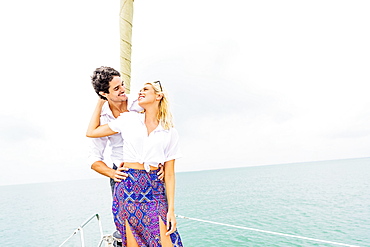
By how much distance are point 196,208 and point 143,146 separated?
35.3 m

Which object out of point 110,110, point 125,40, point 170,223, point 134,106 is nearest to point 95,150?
point 110,110

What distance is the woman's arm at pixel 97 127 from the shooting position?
1523mm

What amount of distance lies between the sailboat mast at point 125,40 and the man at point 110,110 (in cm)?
24

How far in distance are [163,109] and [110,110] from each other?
1.16ft

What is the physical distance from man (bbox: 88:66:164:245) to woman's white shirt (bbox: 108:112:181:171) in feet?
0.28

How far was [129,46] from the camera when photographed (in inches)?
71.6

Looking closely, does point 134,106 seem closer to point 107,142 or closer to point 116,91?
point 116,91

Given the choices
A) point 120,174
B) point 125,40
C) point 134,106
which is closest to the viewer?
point 120,174

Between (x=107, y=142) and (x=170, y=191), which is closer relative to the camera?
(x=170, y=191)

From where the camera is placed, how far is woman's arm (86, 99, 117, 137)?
1523 millimetres

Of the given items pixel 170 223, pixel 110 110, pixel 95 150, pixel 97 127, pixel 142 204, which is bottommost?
pixel 170 223

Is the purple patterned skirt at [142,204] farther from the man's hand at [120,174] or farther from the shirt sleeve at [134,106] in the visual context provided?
the shirt sleeve at [134,106]

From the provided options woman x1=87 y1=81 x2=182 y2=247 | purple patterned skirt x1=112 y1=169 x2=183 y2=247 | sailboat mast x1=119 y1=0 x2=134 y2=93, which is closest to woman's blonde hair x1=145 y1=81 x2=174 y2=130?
woman x1=87 y1=81 x2=182 y2=247

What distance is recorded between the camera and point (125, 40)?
5.91ft
